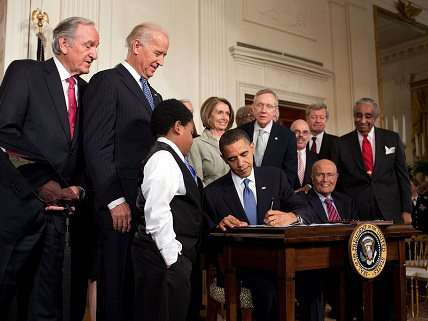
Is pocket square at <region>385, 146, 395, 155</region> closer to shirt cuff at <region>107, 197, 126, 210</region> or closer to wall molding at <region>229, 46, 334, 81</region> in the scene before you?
shirt cuff at <region>107, 197, 126, 210</region>

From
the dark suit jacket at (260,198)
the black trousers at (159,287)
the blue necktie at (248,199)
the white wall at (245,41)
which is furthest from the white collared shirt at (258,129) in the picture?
the white wall at (245,41)

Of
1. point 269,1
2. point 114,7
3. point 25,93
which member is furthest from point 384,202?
point 269,1

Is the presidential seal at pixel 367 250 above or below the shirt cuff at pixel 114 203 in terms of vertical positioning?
below

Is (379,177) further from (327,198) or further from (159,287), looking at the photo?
(159,287)

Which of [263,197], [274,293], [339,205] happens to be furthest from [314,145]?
[274,293]

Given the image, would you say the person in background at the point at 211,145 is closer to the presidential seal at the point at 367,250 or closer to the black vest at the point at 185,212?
the black vest at the point at 185,212

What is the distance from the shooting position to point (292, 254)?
1858 mm

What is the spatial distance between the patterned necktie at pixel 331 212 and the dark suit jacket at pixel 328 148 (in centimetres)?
62

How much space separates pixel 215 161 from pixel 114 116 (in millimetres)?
1158

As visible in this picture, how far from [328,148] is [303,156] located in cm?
33

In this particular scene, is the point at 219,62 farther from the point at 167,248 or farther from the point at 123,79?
the point at 167,248

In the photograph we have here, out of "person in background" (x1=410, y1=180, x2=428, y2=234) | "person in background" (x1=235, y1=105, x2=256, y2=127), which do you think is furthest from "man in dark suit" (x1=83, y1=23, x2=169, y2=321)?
"person in background" (x1=410, y1=180, x2=428, y2=234)

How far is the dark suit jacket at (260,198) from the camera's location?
2.44m

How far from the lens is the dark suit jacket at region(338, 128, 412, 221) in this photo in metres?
3.45
